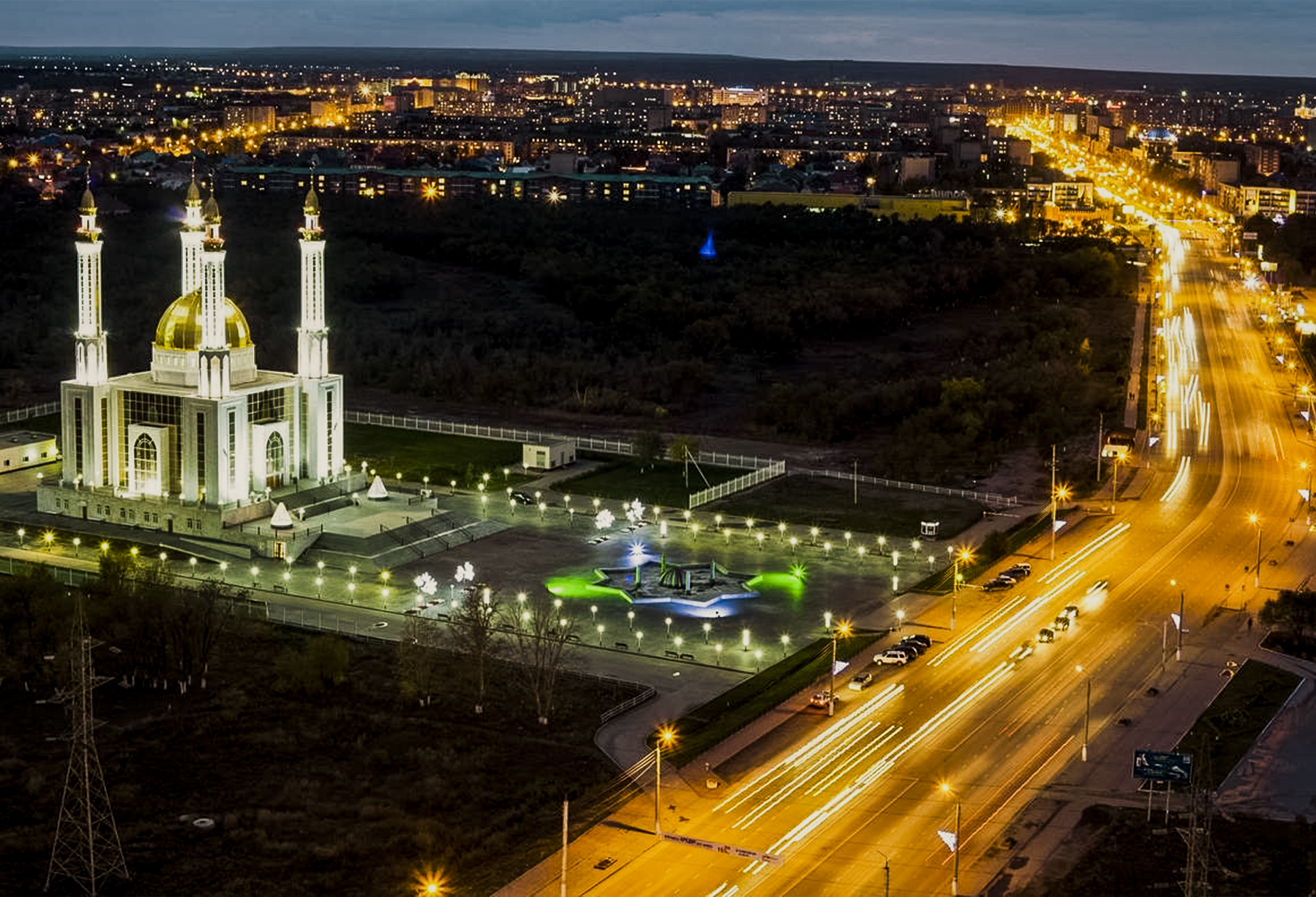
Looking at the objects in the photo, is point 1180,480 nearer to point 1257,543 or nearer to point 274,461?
point 1257,543

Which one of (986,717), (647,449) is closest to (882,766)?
(986,717)

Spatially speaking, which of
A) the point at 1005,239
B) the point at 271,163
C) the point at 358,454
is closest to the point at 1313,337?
the point at 1005,239

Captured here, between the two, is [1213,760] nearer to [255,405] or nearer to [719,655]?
[719,655]

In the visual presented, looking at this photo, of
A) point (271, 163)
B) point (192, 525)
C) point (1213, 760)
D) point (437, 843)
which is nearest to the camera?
point (437, 843)

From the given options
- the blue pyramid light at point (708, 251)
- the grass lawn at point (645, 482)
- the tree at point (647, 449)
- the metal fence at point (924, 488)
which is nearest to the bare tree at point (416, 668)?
the grass lawn at point (645, 482)

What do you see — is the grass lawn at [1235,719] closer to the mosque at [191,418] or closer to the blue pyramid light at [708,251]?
the mosque at [191,418]

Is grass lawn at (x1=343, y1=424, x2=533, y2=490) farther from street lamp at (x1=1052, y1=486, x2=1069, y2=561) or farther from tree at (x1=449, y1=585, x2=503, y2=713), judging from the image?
street lamp at (x1=1052, y1=486, x2=1069, y2=561)
